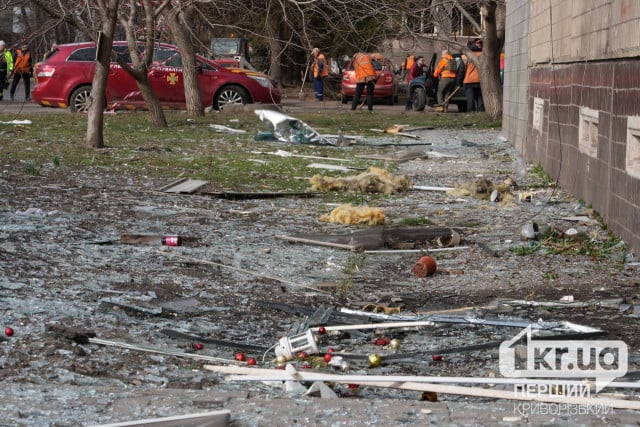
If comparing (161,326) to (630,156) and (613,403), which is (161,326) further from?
(630,156)

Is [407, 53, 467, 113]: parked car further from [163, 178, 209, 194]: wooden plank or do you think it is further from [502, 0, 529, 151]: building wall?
[163, 178, 209, 194]: wooden plank

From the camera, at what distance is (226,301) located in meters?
6.79

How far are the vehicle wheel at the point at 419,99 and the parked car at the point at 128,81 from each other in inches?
254

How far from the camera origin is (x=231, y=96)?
84.6ft

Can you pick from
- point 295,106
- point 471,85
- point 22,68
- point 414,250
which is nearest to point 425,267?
point 414,250

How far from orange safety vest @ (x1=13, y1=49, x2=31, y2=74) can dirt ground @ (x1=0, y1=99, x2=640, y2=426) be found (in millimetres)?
A: 20377

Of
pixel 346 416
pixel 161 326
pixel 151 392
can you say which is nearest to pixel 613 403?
pixel 346 416

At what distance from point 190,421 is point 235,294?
9.57 ft

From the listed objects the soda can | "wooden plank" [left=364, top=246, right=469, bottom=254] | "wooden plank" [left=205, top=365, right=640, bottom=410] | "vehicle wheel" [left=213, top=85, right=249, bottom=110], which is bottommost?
"wooden plank" [left=364, top=246, right=469, bottom=254]

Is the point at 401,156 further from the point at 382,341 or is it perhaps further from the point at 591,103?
the point at 382,341

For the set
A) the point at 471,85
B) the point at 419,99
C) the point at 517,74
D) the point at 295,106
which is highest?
the point at 517,74

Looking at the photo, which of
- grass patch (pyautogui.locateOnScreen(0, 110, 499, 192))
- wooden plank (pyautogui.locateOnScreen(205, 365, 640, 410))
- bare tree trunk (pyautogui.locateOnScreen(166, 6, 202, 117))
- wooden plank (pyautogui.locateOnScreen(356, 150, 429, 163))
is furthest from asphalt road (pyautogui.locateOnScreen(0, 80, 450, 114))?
wooden plank (pyautogui.locateOnScreen(205, 365, 640, 410))

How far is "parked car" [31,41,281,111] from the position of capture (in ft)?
80.1

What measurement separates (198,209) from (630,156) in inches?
174
